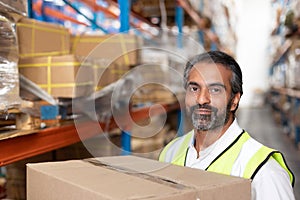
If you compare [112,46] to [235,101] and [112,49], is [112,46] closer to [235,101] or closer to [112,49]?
[112,49]

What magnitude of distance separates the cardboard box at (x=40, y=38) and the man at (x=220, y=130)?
114 cm

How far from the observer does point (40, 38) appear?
8.83 feet

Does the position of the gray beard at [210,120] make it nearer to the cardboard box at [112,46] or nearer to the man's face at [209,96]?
the man's face at [209,96]

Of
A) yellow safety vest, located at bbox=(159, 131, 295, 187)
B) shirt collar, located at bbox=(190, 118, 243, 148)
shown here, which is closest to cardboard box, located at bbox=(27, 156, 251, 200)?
yellow safety vest, located at bbox=(159, 131, 295, 187)

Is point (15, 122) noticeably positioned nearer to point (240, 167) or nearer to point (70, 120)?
point (70, 120)

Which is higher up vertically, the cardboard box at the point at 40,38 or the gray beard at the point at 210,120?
the cardboard box at the point at 40,38

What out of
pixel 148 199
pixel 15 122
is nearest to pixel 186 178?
pixel 148 199

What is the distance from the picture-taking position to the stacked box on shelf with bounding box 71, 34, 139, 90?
3129 millimetres

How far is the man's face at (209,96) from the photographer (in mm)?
1805

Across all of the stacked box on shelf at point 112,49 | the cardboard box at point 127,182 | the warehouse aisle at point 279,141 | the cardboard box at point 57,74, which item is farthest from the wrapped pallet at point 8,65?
the warehouse aisle at point 279,141

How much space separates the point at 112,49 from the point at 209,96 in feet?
5.46

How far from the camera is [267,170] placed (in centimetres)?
154

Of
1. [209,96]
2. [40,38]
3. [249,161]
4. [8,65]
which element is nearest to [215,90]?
[209,96]

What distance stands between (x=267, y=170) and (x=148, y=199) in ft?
2.29
